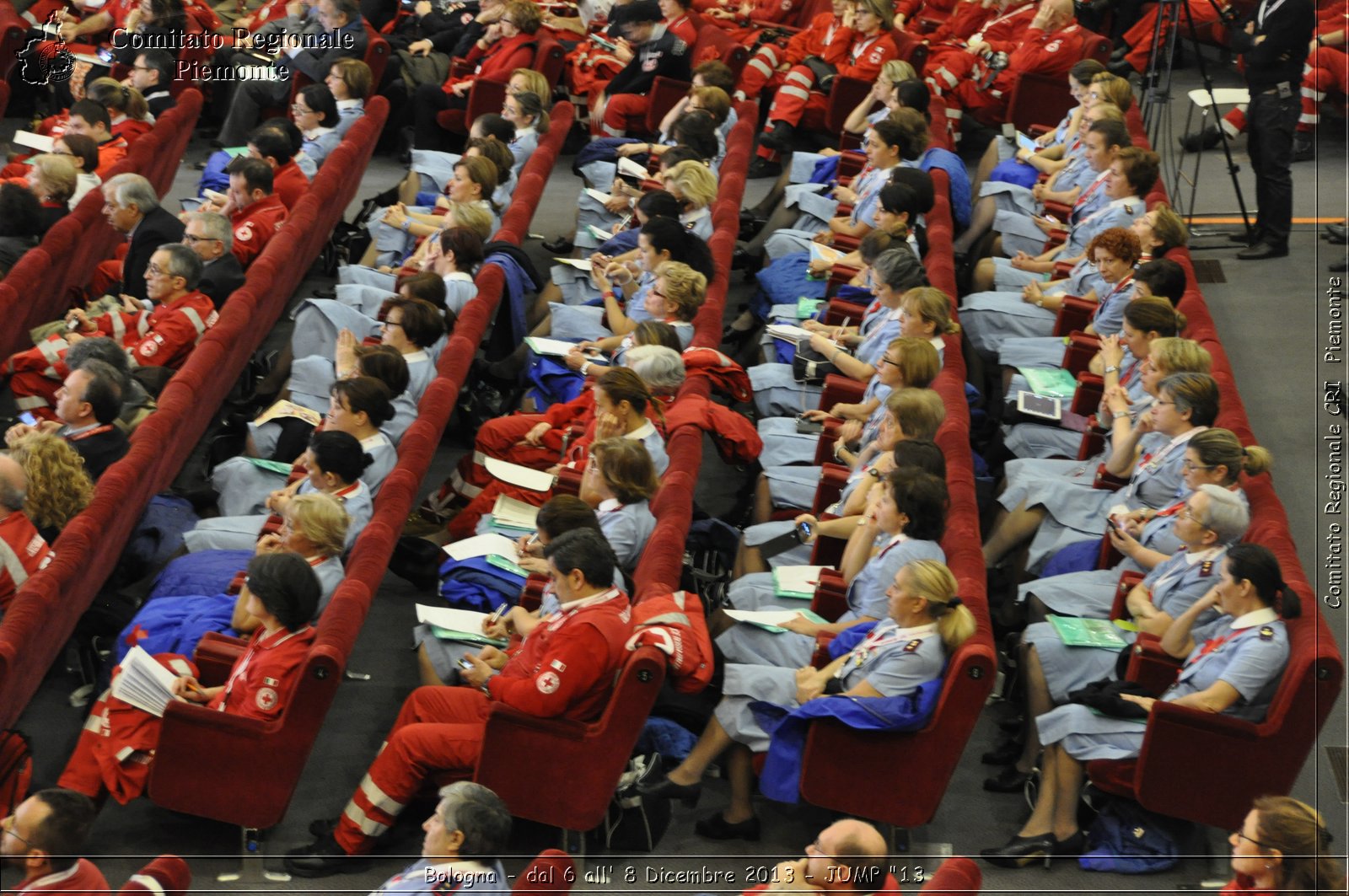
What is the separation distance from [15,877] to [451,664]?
1.33m

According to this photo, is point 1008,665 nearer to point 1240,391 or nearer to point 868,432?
point 868,432

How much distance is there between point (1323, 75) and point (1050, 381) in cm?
363

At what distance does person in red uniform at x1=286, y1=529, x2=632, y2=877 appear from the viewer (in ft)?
13.6

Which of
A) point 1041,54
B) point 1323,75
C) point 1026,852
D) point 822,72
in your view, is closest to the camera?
point 1026,852

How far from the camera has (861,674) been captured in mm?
4242

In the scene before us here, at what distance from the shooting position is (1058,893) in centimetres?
425

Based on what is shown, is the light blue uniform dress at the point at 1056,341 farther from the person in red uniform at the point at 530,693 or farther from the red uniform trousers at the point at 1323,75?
the red uniform trousers at the point at 1323,75

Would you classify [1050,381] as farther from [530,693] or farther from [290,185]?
[290,185]

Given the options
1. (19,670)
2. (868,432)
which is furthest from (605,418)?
(19,670)

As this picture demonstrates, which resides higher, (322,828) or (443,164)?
(443,164)

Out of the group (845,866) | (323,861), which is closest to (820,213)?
(323,861)

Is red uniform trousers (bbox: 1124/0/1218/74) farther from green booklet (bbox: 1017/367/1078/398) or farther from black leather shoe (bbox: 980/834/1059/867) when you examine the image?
black leather shoe (bbox: 980/834/1059/867)

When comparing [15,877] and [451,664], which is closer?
[15,877]

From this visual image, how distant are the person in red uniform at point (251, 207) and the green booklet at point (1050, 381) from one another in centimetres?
311
